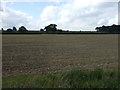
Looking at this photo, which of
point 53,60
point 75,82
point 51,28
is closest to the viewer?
point 75,82

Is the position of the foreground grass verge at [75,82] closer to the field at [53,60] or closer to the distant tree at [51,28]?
the field at [53,60]

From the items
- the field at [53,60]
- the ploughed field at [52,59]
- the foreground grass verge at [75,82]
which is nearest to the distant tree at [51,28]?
the ploughed field at [52,59]

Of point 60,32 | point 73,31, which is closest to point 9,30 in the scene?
point 60,32

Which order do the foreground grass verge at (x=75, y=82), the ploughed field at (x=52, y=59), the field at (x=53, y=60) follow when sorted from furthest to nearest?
the ploughed field at (x=52, y=59) < the field at (x=53, y=60) < the foreground grass verge at (x=75, y=82)

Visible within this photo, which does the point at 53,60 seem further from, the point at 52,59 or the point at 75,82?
the point at 75,82

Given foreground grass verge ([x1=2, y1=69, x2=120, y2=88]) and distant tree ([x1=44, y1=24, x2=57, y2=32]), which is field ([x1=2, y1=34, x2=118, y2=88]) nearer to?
foreground grass verge ([x1=2, y1=69, x2=120, y2=88])

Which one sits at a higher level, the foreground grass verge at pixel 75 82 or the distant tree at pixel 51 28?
the distant tree at pixel 51 28

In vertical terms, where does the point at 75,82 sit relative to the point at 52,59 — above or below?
above

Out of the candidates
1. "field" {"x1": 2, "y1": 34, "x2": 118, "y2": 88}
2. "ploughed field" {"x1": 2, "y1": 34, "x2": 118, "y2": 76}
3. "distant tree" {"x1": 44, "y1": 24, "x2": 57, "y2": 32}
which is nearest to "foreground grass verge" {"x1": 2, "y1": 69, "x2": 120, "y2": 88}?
"field" {"x1": 2, "y1": 34, "x2": 118, "y2": 88}

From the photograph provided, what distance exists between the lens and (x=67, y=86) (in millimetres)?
5734

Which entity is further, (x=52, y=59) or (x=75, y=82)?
(x=52, y=59)

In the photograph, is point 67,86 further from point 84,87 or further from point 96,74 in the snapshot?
point 96,74

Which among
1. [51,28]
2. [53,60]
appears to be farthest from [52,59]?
[51,28]

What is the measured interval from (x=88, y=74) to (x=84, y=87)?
1.53 m
